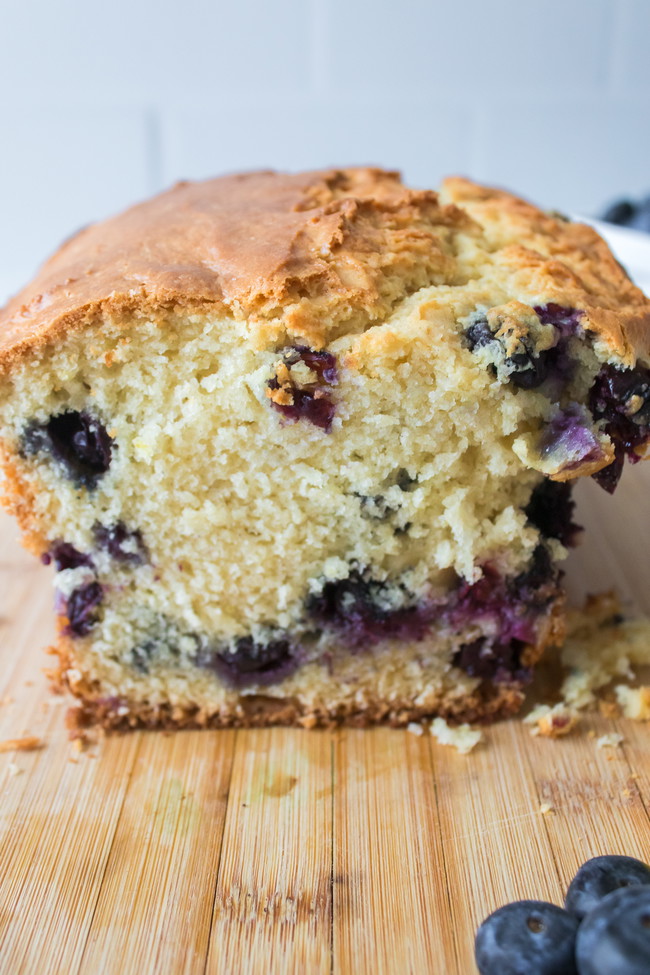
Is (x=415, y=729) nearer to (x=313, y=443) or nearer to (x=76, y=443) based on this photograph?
(x=313, y=443)

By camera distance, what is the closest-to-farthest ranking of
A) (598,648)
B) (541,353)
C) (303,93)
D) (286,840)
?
(541,353), (286,840), (598,648), (303,93)

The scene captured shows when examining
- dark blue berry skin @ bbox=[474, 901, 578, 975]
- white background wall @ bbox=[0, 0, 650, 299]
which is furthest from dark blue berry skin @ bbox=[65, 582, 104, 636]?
white background wall @ bbox=[0, 0, 650, 299]

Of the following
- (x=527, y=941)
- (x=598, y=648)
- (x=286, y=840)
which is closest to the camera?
(x=527, y=941)

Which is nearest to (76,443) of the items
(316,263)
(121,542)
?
(121,542)

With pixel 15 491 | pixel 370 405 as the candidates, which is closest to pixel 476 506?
pixel 370 405

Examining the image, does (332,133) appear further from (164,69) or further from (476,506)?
(476,506)

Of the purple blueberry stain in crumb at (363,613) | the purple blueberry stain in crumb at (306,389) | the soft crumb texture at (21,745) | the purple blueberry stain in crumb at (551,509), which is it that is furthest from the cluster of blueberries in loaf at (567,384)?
the soft crumb texture at (21,745)
